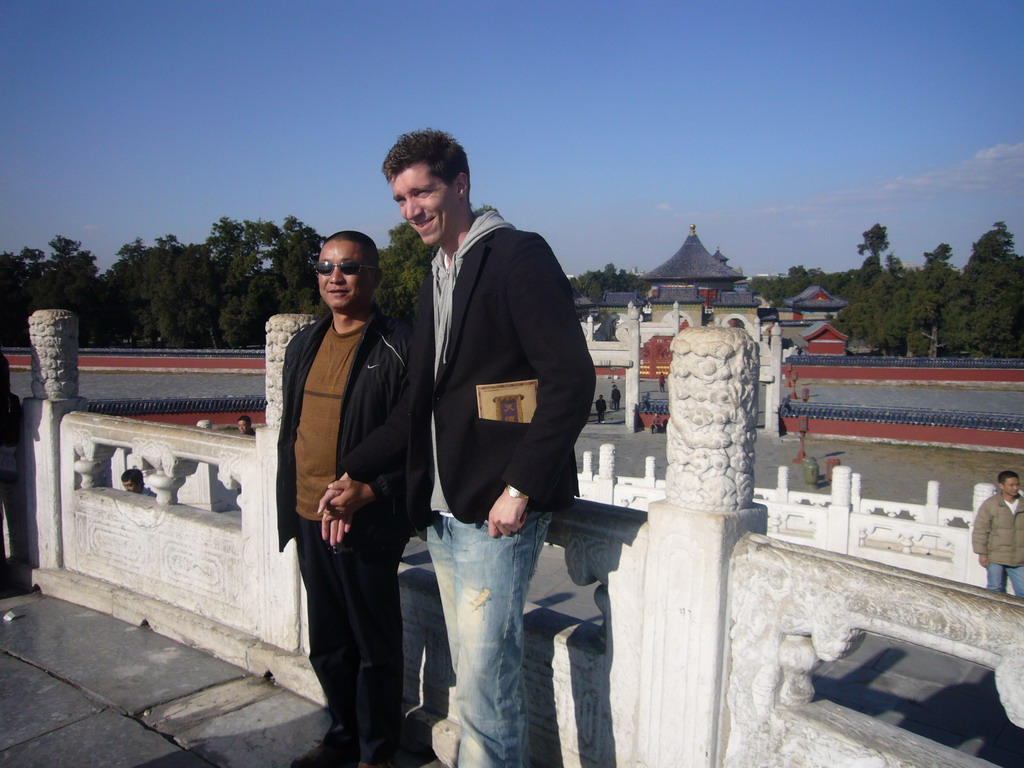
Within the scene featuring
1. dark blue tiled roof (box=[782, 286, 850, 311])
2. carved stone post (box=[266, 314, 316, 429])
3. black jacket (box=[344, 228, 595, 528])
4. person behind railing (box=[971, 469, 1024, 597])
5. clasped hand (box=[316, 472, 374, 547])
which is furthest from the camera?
dark blue tiled roof (box=[782, 286, 850, 311])

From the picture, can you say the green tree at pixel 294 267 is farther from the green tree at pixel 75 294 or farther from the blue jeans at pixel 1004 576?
the blue jeans at pixel 1004 576

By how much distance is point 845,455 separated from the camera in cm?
1600

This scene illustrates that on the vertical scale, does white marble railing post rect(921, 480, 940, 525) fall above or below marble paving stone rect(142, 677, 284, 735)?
below

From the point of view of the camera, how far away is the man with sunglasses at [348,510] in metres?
2.25

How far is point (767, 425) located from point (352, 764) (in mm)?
17442

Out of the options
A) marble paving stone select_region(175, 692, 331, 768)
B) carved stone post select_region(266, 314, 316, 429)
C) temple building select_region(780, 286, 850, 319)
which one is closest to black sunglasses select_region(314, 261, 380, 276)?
carved stone post select_region(266, 314, 316, 429)

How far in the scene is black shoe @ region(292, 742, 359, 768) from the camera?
7.54 ft

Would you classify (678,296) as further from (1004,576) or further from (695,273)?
(1004,576)

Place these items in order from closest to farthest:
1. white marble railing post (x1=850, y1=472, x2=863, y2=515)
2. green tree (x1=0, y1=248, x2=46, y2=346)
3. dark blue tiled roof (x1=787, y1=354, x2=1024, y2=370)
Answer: white marble railing post (x1=850, y1=472, x2=863, y2=515) → dark blue tiled roof (x1=787, y1=354, x2=1024, y2=370) → green tree (x1=0, y1=248, x2=46, y2=346)

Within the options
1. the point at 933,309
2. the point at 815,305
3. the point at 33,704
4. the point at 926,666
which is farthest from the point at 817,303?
the point at 33,704

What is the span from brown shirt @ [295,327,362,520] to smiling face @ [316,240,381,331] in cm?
7

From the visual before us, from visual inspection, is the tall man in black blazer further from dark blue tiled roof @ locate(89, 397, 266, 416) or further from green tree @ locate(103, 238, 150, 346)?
green tree @ locate(103, 238, 150, 346)

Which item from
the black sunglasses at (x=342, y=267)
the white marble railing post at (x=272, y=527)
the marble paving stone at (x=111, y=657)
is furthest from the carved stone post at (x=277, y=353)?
the marble paving stone at (x=111, y=657)

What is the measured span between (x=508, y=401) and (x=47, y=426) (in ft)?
11.0
